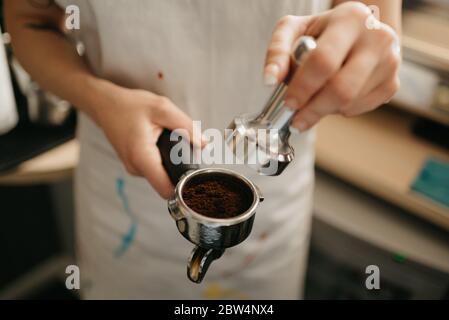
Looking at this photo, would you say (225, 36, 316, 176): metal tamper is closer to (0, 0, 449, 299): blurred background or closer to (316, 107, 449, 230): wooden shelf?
(0, 0, 449, 299): blurred background

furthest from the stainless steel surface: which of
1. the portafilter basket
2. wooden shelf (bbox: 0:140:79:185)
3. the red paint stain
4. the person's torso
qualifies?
wooden shelf (bbox: 0:140:79:185)

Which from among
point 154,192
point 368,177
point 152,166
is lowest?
point 368,177

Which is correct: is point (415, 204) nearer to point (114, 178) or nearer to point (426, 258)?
point (426, 258)

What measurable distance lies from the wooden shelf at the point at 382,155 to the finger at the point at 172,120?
1.50 ft

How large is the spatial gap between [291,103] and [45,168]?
53cm

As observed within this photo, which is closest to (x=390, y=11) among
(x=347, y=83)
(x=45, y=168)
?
(x=347, y=83)

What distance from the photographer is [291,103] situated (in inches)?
9.3

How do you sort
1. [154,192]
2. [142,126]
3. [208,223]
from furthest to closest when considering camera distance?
[154,192] < [142,126] < [208,223]

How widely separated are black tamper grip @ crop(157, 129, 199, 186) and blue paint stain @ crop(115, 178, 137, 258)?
0.54ft

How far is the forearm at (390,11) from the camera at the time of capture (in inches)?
10.8

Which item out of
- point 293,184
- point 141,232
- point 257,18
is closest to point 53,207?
point 141,232

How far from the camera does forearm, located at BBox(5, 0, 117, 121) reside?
383mm

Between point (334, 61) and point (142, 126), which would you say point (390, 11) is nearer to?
point (334, 61)

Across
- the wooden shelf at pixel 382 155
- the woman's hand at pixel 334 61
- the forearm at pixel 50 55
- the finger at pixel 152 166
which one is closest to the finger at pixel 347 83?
the woman's hand at pixel 334 61
